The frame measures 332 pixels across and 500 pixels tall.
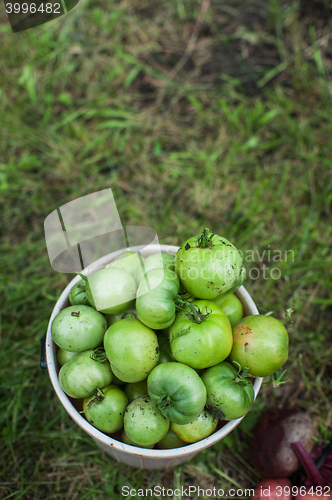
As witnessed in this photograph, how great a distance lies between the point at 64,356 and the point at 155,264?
2.16 feet

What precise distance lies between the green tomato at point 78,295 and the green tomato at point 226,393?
2.29 feet

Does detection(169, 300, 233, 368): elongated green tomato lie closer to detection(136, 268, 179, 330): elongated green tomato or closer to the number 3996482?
detection(136, 268, 179, 330): elongated green tomato

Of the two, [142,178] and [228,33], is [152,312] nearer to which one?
[142,178]

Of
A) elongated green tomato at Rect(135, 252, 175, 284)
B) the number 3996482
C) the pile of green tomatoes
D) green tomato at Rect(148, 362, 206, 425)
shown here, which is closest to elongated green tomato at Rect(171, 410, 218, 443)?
the pile of green tomatoes

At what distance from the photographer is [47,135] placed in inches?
138

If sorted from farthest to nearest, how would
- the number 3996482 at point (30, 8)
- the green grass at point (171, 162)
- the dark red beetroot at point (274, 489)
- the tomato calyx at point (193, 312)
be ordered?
the number 3996482 at point (30, 8) < the green grass at point (171, 162) < the dark red beetroot at point (274, 489) < the tomato calyx at point (193, 312)

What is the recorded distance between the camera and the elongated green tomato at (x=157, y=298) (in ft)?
5.09

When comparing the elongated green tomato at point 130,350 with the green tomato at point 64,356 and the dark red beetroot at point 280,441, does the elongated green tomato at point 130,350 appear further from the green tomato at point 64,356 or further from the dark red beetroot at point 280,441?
the dark red beetroot at point 280,441

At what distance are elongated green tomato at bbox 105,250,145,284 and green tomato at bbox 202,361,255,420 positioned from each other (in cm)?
62

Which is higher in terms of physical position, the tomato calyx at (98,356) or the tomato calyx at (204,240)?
the tomato calyx at (204,240)

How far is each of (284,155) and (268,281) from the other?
137 centimetres

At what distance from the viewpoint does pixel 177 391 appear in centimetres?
147

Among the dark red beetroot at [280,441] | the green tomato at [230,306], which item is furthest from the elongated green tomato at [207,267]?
the dark red beetroot at [280,441]

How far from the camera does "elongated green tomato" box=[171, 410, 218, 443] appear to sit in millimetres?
1603
